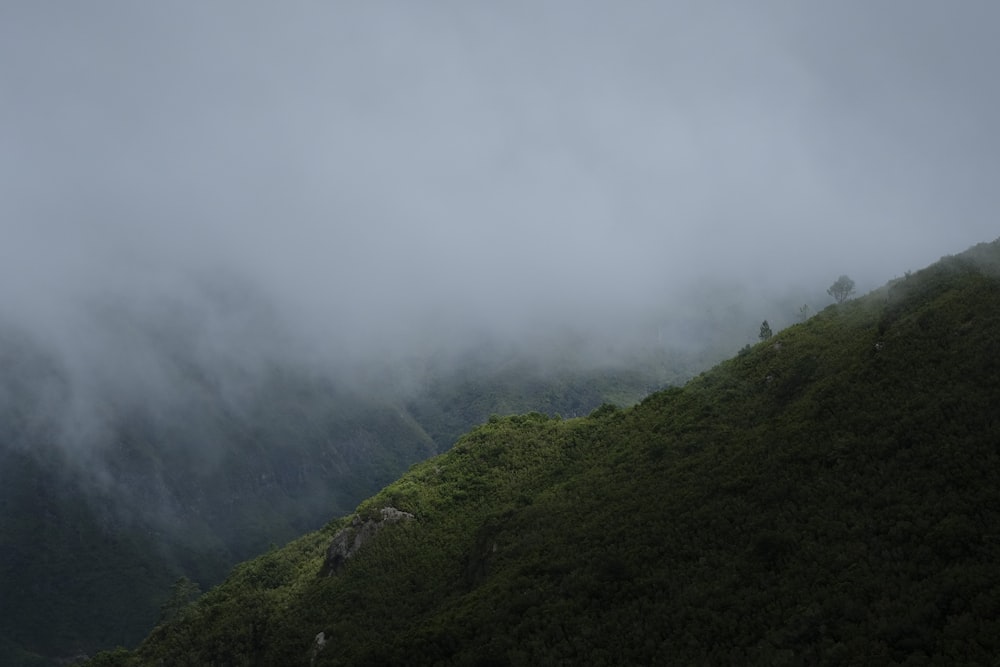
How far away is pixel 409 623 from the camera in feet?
171

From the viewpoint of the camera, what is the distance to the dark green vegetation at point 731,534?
94.3 ft

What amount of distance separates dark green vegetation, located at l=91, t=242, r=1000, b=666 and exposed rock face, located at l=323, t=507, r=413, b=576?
66cm

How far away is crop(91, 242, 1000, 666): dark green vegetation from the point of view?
28.8 m

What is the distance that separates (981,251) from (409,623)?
60950mm

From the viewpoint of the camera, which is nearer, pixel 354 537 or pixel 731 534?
pixel 731 534

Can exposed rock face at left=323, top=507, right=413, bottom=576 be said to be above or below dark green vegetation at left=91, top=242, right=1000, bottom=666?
above

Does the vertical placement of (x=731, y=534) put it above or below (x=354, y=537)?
below

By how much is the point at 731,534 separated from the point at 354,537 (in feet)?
139

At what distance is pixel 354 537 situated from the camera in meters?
67.4

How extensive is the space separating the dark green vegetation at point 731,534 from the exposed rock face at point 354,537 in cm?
66

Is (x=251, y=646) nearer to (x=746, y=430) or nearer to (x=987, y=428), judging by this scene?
(x=746, y=430)

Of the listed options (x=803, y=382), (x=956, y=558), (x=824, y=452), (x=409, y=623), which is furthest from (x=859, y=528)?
(x=409, y=623)

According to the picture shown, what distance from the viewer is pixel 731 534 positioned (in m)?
38.0

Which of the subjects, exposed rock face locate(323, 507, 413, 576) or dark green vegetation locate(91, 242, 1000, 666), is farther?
exposed rock face locate(323, 507, 413, 576)
